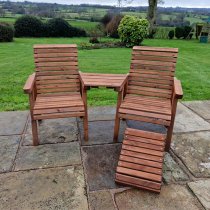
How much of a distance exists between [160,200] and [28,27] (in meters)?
17.9

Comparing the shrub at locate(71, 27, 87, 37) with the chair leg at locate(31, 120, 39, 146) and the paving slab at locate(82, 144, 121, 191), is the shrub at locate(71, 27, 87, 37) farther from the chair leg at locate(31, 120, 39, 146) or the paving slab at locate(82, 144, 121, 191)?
the paving slab at locate(82, 144, 121, 191)

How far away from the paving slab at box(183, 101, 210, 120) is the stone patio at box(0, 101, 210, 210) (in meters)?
0.33

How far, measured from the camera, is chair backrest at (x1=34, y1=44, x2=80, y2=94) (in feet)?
13.1

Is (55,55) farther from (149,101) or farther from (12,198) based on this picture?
(12,198)

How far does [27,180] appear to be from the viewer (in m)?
2.88

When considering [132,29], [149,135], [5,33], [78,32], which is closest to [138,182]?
Result: [149,135]

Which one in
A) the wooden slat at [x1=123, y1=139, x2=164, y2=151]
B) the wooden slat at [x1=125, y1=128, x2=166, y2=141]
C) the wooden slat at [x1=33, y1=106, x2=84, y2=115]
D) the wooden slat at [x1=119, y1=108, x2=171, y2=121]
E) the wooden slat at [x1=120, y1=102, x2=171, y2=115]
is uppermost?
the wooden slat at [x1=120, y1=102, x2=171, y2=115]

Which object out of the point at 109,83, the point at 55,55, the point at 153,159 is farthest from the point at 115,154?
the point at 55,55

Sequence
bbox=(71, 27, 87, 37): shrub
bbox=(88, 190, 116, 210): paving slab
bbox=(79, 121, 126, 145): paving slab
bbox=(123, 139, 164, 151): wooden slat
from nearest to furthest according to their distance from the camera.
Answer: bbox=(88, 190, 116, 210): paving slab
bbox=(123, 139, 164, 151): wooden slat
bbox=(79, 121, 126, 145): paving slab
bbox=(71, 27, 87, 37): shrub

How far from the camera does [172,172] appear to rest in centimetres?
305

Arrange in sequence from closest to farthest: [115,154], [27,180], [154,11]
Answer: [27,180] → [115,154] → [154,11]

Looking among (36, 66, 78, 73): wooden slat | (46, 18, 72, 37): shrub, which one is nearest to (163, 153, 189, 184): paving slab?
(36, 66, 78, 73): wooden slat

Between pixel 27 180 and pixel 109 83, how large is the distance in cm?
152

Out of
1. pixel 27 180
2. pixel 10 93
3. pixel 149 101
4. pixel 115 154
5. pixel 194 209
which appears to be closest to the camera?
pixel 194 209
